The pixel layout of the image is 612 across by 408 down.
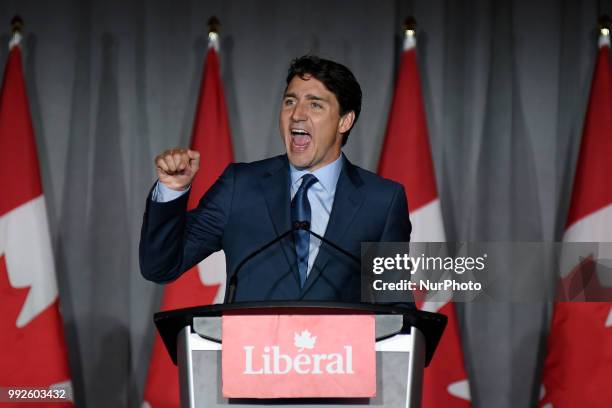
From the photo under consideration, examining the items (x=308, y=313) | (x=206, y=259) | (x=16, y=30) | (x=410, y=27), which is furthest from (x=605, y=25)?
(x=308, y=313)

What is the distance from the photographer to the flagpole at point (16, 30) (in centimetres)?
393

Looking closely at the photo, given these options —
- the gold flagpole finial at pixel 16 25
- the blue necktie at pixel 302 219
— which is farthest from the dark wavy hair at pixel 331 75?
the gold flagpole finial at pixel 16 25

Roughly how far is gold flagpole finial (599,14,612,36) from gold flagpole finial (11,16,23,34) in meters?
2.63

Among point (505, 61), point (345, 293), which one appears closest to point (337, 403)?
point (345, 293)

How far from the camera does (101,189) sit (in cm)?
420

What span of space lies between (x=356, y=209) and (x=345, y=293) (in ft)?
0.70

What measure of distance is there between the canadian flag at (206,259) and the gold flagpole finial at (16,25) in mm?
869

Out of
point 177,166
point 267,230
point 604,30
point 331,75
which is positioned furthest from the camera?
point 604,30

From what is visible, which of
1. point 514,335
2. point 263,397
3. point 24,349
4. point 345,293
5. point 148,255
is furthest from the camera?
point 514,335

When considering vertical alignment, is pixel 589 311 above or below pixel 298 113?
below

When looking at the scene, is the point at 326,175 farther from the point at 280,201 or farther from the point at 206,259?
the point at 206,259

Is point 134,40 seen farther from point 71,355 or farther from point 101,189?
point 71,355

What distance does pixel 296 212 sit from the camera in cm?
209

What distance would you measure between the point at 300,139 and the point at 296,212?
23cm
